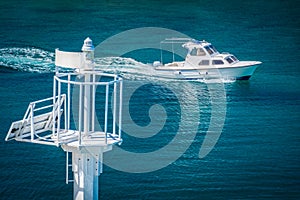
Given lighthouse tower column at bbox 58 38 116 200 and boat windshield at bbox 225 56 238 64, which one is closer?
lighthouse tower column at bbox 58 38 116 200

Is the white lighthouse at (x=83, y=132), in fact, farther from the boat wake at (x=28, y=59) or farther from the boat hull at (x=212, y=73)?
the boat hull at (x=212, y=73)

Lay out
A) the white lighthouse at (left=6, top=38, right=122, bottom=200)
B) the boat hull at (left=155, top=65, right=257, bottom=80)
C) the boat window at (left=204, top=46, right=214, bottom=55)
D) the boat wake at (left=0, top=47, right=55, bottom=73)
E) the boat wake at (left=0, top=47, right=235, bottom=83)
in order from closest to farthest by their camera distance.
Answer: the white lighthouse at (left=6, top=38, right=122, bottom=200) → the boat wake at (left=0, top=47, right=55, bottom=73) → the boat wake at (left=0, top=47, right=235, bottom=83) → the boat hull at (left=155, top=65, right=257, bottom=80) → the boat window at (left=204, top=46, right=214, bottom=55)

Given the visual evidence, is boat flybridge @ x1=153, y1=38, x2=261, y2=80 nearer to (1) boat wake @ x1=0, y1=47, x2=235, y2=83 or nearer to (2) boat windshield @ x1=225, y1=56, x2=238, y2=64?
(2) boat windshield @ x1=225, y1=56, x2=238, y2=64

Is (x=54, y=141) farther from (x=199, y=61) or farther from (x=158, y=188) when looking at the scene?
(x=199, y=61)

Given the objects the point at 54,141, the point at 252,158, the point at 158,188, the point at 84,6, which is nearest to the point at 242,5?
the point at 84,6

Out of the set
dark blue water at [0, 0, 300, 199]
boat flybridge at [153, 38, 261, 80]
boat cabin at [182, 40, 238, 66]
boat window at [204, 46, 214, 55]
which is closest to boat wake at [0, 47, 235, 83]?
dark blue water at [0, 0, 300, 199]

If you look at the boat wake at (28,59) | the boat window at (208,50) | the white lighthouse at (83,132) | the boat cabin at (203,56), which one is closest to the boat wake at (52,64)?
the boat wake at (28,59)
